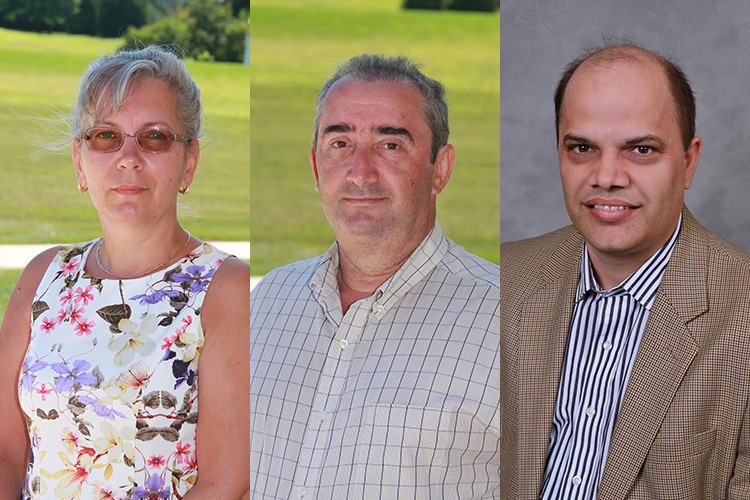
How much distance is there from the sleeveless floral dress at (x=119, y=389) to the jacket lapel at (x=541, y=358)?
104 cm

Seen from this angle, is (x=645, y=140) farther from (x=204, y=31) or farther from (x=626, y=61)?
(x=204, y=31)

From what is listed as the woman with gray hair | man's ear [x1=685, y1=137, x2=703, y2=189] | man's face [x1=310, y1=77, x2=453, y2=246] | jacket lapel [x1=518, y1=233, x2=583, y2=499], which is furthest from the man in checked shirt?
man's ear [x1=685, y1=137, x2=703, y2=189]

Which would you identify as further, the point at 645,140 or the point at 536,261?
the point at 536,261

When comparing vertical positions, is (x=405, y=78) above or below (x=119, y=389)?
above

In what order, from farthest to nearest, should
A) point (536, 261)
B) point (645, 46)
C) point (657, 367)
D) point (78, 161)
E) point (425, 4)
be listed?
1. point (645, 46)
2. point (425, 4)
3. point (536, 261)
4. point (657, 367)
5. point (78, 161)

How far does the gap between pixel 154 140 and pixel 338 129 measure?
511 mm

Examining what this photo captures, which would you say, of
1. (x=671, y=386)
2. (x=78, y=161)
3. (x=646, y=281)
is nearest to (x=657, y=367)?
(x=671, y=386)

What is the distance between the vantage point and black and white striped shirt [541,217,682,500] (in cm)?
198

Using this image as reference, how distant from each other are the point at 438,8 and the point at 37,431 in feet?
6.80

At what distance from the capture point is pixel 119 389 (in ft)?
5.57

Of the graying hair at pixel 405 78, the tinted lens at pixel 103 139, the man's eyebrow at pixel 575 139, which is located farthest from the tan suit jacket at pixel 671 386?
the tinted lens at pixel 103 139

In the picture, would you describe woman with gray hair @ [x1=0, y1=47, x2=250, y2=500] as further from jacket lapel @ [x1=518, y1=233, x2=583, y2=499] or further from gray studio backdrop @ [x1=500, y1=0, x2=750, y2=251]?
gray studio backdrop @ [x1=500, y1=0, x2=750, y2=251]

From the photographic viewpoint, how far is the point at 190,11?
204 cm

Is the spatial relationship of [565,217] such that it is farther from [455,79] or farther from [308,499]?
[308,499]
